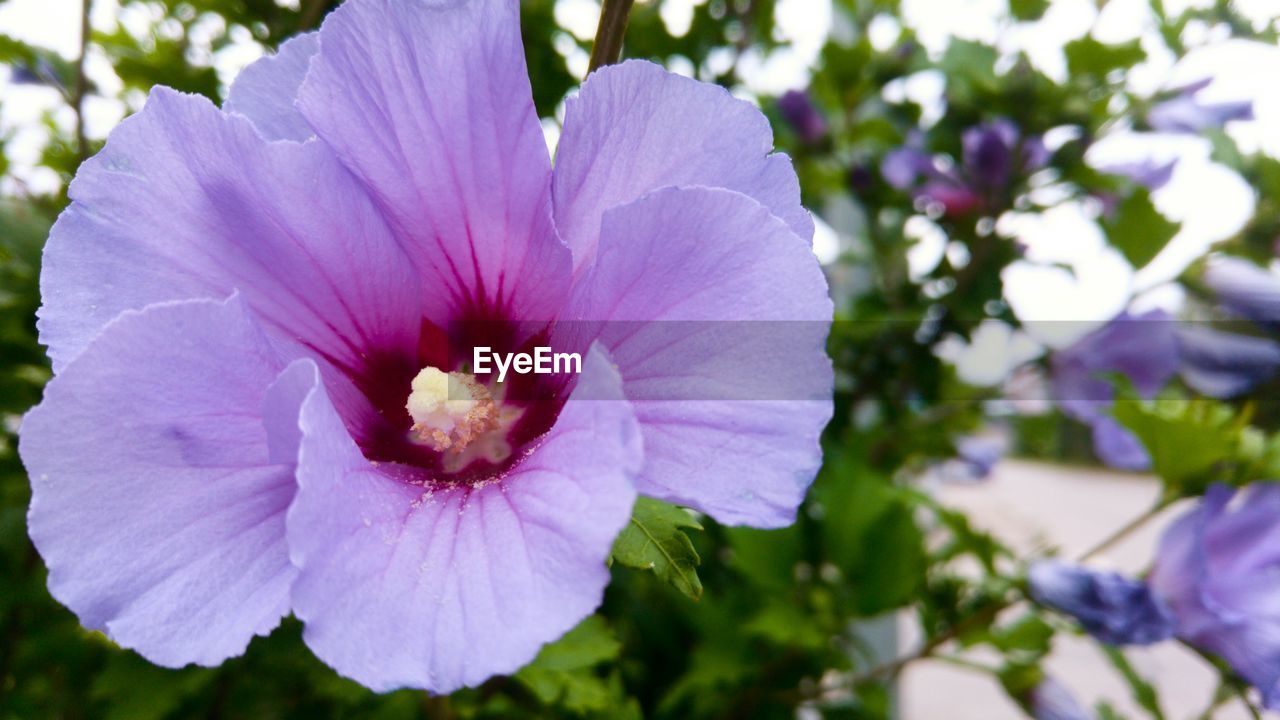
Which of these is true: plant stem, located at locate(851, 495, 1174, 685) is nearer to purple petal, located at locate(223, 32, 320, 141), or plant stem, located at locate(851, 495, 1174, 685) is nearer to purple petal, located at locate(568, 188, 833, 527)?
purple petal, located at locate(568, 188, 833, 527)

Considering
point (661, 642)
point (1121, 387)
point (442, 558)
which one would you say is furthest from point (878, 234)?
point (442, 558)

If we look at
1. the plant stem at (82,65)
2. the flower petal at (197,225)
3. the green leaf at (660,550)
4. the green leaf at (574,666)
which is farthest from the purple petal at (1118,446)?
the plant stem at (82,65)

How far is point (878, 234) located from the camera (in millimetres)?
1465

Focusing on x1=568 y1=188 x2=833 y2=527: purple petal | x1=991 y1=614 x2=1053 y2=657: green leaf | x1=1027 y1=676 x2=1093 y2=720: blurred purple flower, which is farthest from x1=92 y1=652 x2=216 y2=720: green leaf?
x1=1027 y1=676 x2=1093 y2=720: blurred purple flower

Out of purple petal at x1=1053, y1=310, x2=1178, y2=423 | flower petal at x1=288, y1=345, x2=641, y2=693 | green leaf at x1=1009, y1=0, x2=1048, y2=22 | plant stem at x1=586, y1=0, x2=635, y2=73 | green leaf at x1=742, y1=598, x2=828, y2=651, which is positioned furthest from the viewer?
green leaf at x1=1009, y1=0, x2=1048, y2=22

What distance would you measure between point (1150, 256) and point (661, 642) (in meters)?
0.85

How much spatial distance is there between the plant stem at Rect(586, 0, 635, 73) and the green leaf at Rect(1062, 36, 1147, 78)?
3.09 feet

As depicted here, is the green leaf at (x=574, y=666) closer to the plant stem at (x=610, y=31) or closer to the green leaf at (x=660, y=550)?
the green leaf at (x=660, y=550)

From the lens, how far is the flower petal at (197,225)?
33cm

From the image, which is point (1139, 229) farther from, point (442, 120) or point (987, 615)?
point (442, 120)

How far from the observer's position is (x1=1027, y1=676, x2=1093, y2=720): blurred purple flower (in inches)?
37.7

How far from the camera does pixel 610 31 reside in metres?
0.40

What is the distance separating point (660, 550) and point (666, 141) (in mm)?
180

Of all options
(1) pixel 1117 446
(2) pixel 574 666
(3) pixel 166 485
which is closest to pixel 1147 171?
(1) pixel 1117 446
